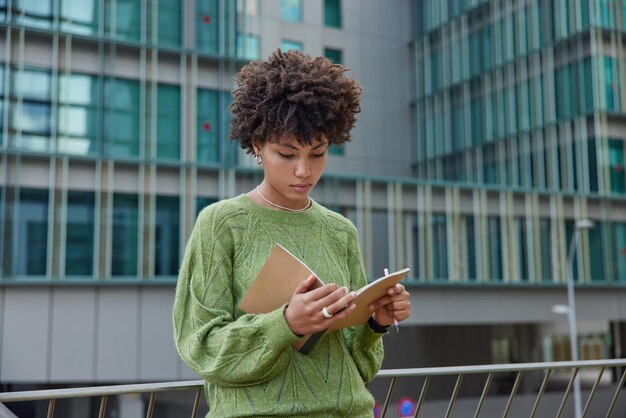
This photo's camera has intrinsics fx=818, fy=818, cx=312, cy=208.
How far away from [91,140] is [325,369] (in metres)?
24.0

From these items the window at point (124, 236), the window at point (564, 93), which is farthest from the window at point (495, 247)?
the window at point (124, 236)

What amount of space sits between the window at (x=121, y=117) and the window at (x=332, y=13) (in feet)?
37.8

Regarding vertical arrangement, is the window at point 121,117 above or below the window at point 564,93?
below

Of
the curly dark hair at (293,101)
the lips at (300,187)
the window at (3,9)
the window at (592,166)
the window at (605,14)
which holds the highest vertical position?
the window at (605,14)

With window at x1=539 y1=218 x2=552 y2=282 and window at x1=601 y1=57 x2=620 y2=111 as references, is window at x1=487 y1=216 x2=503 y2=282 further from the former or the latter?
window at x1=601 y1=57 x2=620 y2=111

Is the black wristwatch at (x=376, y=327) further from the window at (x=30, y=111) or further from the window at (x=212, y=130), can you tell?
the window at (x=212, y=130)

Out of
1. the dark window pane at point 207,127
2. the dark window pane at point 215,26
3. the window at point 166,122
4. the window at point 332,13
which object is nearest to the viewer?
the window at point 166,122

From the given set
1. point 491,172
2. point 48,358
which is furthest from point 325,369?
point 491,172

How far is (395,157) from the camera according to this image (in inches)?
1494

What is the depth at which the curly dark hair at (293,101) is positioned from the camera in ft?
8.69

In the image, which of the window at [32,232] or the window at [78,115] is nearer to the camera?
the window at [32,232]

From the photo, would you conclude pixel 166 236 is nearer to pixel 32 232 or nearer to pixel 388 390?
pixel 32 232

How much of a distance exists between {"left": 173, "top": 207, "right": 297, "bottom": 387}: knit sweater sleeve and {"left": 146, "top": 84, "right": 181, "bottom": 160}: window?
80.4 ft

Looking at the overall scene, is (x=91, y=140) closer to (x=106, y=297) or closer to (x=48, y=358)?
(x=106, y=297)
